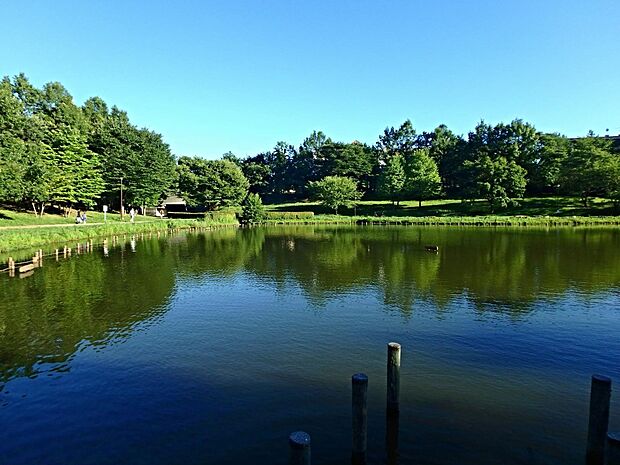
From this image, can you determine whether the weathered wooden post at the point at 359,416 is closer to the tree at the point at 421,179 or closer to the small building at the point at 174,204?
the tree at the point at 421,179

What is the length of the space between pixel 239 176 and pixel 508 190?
180 ft

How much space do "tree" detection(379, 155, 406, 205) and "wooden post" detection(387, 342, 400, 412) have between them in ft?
272

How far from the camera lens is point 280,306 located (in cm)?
2041

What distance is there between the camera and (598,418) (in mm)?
7445

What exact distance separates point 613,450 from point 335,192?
83.2 meters

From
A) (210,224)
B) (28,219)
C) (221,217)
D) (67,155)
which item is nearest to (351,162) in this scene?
(221,217)

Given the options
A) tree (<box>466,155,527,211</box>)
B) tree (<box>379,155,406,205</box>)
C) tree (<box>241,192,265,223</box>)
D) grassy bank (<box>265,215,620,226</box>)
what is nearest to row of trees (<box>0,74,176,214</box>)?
tree (<box>241,192,265,223</box>)

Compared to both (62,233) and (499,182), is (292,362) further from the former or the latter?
(499,182)

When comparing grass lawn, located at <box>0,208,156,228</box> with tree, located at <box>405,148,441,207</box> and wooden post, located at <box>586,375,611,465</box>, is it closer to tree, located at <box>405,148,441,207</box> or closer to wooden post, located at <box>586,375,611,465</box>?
wooden post, located at <box>586,375,611,465</box>

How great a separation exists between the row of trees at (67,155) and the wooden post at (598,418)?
57.8 meters

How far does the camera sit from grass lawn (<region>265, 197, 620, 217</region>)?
7388 centimetres

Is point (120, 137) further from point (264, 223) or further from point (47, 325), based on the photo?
point (47, 325)

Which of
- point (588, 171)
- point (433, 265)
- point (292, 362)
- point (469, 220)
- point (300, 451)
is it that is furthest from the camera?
point (588, 171)

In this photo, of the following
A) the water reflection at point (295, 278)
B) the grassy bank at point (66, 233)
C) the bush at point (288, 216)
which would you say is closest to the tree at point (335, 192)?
the bush at point (288, 216)
